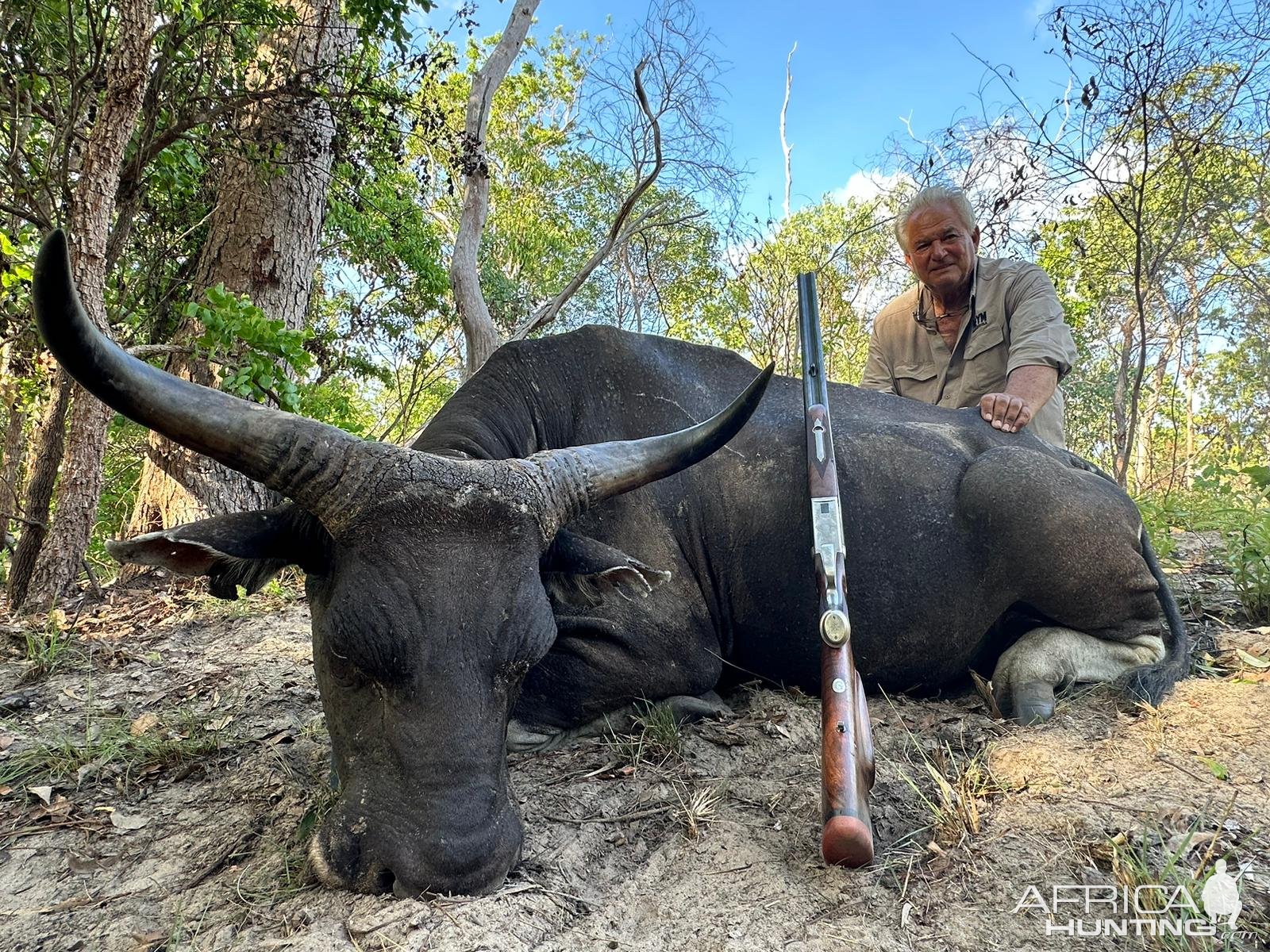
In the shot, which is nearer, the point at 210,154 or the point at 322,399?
the point at 210,154

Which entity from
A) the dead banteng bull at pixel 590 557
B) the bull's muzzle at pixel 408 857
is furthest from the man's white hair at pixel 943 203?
the bull's muzzle at pixel 408 857

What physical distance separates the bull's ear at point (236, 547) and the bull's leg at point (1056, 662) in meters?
3.16

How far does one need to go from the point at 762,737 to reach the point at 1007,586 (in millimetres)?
1510

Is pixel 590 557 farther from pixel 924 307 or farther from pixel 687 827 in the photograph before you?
pixel 924 307

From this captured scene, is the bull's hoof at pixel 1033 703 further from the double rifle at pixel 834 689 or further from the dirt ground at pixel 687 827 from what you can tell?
the double rifle at pixel 834 689

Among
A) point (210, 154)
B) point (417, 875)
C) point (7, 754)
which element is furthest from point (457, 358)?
point (417, 875)

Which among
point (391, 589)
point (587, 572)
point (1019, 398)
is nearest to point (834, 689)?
point (587, 572)

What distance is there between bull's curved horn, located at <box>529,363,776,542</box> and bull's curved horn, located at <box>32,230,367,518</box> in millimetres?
734

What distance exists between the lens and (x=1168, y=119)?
309 inches

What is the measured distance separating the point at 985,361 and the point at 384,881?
5.43 m

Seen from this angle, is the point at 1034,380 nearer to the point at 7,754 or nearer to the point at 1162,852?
the point at 1162,852

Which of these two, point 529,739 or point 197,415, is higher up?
point 197,415

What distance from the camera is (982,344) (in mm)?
5895

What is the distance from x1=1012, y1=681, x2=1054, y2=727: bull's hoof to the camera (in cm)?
345
